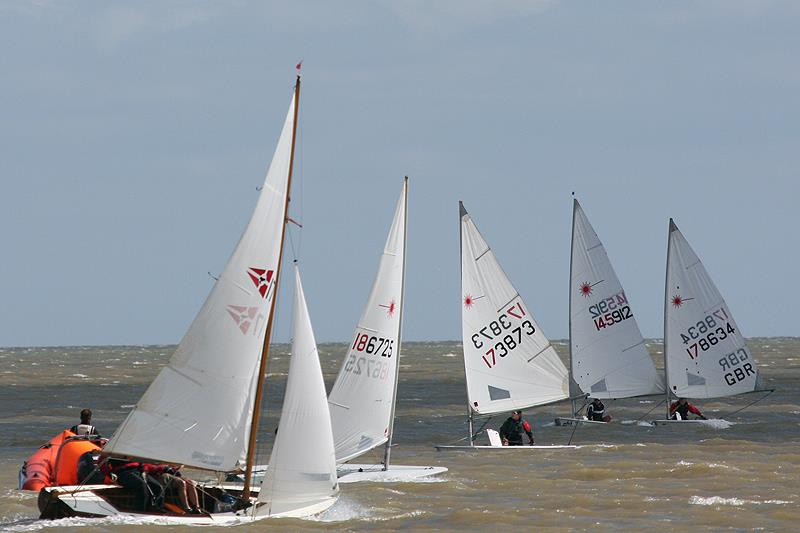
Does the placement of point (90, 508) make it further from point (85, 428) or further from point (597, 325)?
point (597, 325)

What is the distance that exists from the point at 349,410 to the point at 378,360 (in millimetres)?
1194

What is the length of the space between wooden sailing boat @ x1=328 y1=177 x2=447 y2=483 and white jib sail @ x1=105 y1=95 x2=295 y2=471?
679cm

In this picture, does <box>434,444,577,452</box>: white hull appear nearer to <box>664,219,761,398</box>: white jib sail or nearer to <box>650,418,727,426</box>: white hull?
<box>650,418,727,426</box>: white hull

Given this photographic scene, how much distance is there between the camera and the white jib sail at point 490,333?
110 ft

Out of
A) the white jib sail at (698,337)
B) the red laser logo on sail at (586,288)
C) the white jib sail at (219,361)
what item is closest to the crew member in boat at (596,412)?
the white jib sail at (698,337)

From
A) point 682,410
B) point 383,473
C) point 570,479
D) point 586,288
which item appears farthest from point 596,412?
point 383,473

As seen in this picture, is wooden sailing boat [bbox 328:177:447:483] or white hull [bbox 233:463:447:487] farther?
white hull [bbox 233:463:447:487]

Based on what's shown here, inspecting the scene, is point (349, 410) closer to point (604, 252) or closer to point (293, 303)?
point (293, 303)

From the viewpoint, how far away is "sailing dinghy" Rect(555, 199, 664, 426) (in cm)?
3903

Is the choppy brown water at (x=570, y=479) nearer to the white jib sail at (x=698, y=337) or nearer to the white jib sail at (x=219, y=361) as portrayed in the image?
the white jib sail at (x=219, y=361)

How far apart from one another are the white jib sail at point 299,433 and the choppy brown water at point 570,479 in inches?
19.2

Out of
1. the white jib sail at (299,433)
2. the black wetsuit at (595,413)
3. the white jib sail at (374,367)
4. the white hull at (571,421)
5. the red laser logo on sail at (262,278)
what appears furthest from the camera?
the black wetsuit at (595,413)

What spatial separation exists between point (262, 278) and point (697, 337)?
2409cm

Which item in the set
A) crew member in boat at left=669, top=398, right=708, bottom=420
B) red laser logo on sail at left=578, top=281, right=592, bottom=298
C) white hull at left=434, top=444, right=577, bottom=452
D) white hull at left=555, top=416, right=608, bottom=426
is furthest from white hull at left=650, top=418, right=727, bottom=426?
white hull at left=434, top=444, right=577, bottom=452
